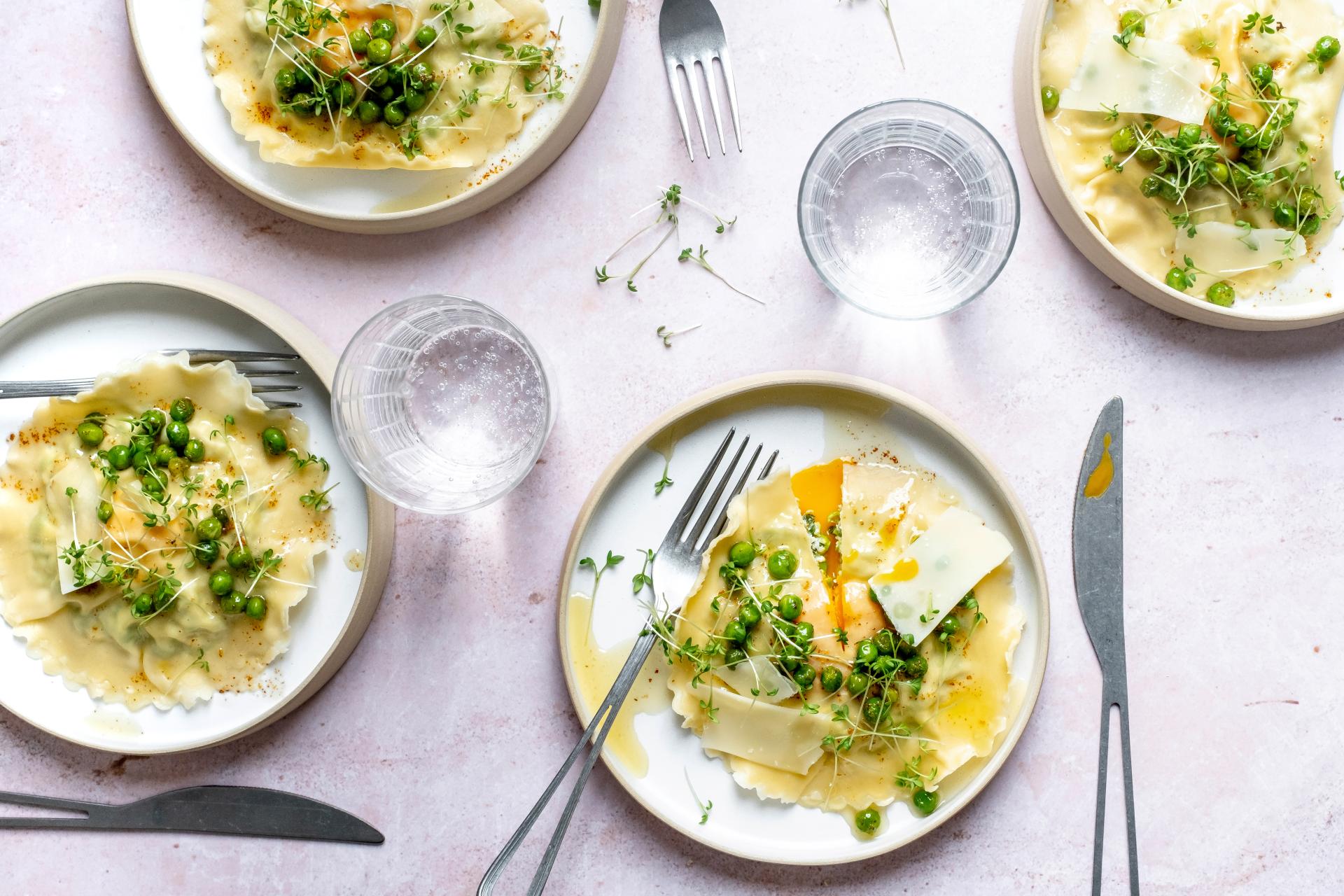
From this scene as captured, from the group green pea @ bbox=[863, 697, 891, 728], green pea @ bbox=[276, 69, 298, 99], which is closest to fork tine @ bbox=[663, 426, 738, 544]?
green pea @ bbox=[863, 697, 891, 728]

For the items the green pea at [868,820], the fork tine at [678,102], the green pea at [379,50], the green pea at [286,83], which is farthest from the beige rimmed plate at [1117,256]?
the green pea at [286,83]

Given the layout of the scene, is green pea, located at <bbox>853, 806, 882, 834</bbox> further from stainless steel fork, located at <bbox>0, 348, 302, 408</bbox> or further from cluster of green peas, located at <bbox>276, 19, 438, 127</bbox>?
cluster of green peas, located at <bbox>276, 19, 438, 127</bbox>

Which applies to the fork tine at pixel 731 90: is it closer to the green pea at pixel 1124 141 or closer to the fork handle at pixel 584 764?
the green pea at pixel 1124 141

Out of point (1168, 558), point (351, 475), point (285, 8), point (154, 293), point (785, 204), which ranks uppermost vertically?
point (285, 8)

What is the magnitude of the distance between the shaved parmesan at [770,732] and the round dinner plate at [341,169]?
5.28ft

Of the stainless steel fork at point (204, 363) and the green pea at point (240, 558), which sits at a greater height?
the stainless steel fork at point (204, 363)

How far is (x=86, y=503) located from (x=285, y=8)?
1480 millimetres

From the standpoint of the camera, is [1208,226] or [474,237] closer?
[1208,226]

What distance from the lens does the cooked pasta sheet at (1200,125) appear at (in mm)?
2578

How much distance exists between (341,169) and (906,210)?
1.65 metres

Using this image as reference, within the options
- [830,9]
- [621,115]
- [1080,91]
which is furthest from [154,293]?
[1080,91]

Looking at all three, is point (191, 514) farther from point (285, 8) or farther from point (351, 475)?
point (285, 8)

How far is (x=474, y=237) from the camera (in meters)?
2.78

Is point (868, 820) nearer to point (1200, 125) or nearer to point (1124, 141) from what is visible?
point (1124, 141)
